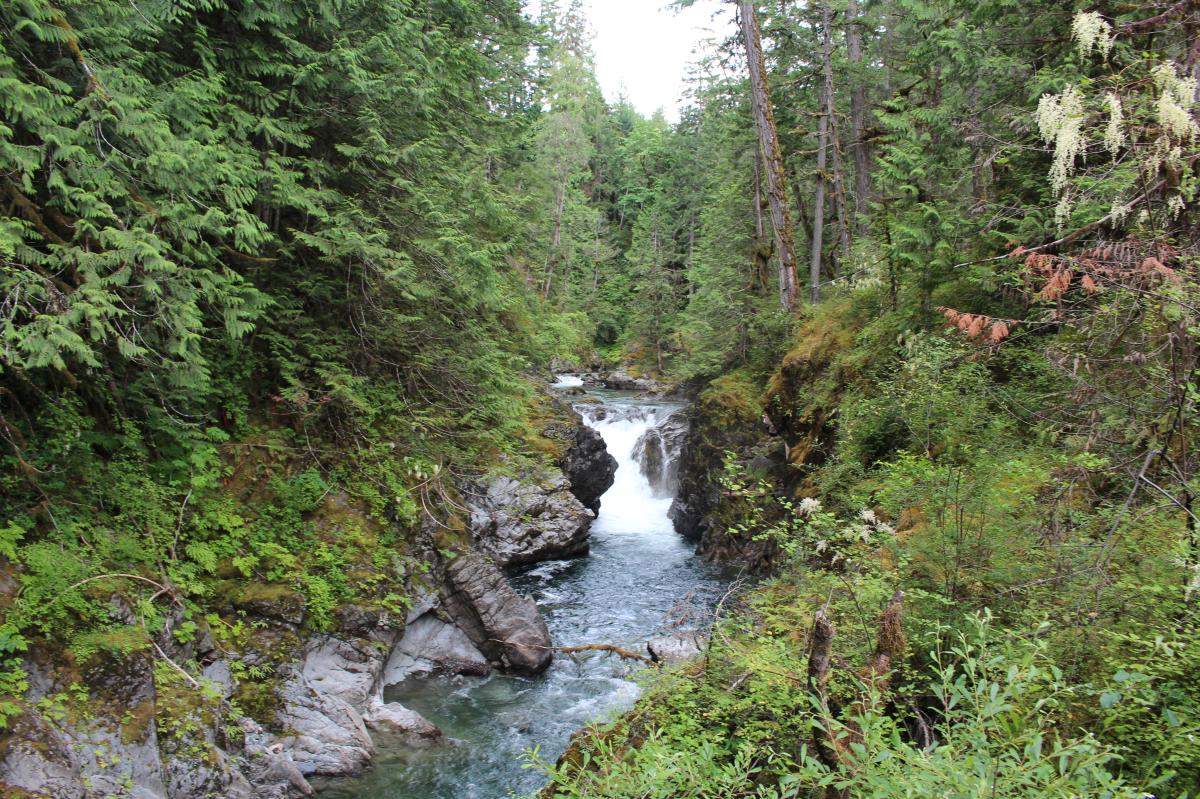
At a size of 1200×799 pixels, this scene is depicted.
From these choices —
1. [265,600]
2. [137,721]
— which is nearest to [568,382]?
[265,600]

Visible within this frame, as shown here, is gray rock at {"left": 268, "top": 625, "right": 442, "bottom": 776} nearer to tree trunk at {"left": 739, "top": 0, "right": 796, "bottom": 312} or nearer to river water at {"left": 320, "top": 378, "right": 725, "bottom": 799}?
river water at {"left": 320, "top": 378, "right": 725, "bottom": 799}

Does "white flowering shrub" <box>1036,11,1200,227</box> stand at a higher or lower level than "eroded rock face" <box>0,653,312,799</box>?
higher

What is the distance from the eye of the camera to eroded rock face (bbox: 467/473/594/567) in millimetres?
13859

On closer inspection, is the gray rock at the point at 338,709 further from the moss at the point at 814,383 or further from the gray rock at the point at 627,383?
the gray rock at the point at 627,383

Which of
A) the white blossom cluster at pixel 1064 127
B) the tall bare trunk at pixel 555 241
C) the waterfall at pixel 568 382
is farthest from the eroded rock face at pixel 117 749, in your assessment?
the tall bare trunk at pixel 555 241

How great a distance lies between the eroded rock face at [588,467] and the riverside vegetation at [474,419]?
4.50 m

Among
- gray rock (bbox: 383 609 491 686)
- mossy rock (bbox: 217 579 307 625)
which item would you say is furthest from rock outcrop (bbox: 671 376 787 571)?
mossy rock (bbox: 217 579 307 625)

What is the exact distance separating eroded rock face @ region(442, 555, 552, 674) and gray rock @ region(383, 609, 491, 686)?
0.58 ft

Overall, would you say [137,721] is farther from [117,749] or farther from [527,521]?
[527,521]

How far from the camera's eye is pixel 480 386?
10781mm

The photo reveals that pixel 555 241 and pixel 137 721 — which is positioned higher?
pixel 555 241

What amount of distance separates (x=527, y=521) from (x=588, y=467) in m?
4.60

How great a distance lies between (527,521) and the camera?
48.3ft

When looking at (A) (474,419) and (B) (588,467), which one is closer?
(A) (474,419)
